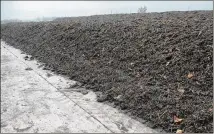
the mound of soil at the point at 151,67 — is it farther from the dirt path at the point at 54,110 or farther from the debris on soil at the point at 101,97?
the dirt path at the point at 54,110

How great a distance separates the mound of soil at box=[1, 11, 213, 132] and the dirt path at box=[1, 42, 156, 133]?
0.43 metres

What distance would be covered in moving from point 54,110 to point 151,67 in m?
3.02

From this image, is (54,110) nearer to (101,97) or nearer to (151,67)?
(101,97)

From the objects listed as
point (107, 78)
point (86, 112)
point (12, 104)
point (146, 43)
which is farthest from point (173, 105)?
point (146, 43)

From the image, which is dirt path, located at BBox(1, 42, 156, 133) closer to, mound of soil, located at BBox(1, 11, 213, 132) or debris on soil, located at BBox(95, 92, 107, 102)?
debris on soil, located at BBox(95, 92, 107, 102)

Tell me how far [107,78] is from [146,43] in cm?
225

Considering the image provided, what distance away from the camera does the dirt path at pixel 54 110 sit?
6098mm

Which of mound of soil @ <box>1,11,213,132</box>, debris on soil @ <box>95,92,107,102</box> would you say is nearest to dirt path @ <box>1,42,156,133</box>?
debris on soil @ <box>95,92,107,102</box>

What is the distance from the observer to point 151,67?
29.0ft

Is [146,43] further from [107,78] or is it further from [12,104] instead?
[12,104]

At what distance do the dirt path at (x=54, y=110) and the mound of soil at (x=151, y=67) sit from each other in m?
0.43

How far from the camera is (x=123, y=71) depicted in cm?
928

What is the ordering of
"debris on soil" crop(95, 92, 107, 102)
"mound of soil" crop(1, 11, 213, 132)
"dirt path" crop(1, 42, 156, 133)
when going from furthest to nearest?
"debris on soil" crop(95, 92, 107, 102)
"mound of soil" crop(1, 11, 213, 132)
"dirt path" crop(1, 42, 156, 133)

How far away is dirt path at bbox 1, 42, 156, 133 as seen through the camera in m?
6.10
